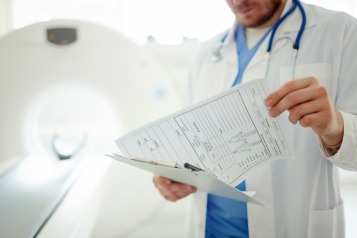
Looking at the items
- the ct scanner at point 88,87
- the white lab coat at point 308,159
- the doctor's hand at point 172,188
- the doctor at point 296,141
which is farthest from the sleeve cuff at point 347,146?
the ct scanner at point 88,87

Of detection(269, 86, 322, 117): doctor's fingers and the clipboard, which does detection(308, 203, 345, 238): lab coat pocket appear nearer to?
the clipboard

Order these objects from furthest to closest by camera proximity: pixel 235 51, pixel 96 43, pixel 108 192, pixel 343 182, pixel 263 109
A: 1. pixel 343 182
2. pixel 96 43
3. pixel 108 192
4. pixel 235 51
5. pixel 263 109

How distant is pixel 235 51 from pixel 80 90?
2.58ft

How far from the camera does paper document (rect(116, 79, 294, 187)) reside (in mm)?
482

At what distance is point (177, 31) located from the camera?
5.58ft

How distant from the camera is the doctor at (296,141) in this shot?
597 mm

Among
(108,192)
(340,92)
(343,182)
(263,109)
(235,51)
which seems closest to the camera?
(263,109)

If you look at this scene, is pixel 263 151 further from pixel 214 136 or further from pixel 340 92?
pixel 340 92

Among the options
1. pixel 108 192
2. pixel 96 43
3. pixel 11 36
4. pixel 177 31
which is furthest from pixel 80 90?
pixel 177 31

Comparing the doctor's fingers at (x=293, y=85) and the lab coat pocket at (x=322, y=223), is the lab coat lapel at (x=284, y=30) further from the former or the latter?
the lab coat pocket at (x=322, y=223)

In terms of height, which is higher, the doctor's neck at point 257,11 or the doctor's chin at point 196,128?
the doctor's neck at point 257,11

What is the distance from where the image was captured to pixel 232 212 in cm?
74

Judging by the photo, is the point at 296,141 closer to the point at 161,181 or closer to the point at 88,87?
the point at 161,181

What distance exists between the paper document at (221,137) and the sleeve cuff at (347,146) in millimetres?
114
